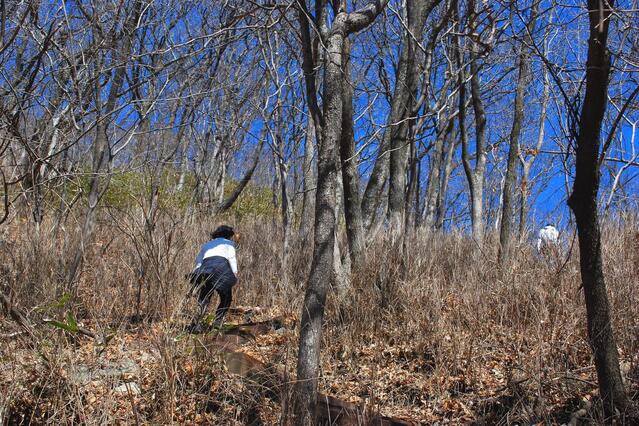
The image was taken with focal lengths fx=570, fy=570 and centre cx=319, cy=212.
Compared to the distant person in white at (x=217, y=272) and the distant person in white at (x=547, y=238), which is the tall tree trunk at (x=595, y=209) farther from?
the distant person in white at (x=217, y=272)

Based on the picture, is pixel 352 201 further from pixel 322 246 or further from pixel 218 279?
pixel 322 246

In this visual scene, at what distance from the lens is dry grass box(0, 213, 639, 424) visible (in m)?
4.07

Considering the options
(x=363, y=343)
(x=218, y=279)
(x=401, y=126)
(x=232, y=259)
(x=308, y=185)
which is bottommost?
(x=363, y=343)

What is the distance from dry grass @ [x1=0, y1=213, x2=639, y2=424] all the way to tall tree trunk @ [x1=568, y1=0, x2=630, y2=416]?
0.79ft

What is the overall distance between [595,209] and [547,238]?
3.18 meters

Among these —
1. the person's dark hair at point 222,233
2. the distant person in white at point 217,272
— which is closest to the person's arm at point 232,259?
the distant person in white at point 217,272

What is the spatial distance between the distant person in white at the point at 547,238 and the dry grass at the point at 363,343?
18cm

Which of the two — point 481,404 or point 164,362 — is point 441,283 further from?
point 164,362

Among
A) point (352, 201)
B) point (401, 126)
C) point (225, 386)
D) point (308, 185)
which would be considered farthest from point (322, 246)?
point (308, 185)

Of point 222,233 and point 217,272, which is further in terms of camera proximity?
point 222,233

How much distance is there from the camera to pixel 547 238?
6.29 meters

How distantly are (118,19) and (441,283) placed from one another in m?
4.65

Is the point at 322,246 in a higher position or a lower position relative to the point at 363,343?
higher

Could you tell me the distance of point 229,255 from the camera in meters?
6.44
